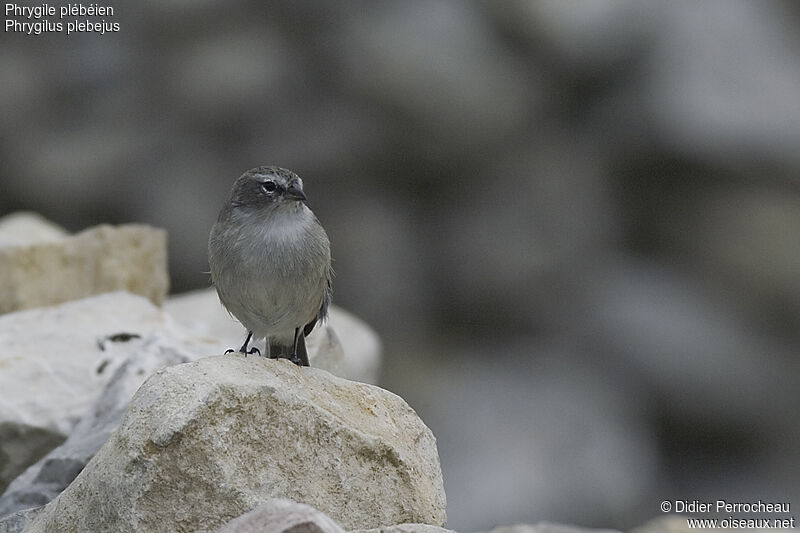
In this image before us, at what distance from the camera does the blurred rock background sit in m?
9.34

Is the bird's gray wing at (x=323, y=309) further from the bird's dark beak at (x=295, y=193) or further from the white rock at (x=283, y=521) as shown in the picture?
the white rock at (x=283, y=521)

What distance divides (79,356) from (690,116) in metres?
5.85

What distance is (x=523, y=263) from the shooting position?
9.52 meters

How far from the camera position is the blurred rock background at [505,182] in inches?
368

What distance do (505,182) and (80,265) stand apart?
423cm

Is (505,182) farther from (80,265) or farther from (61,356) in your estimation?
(61,356)

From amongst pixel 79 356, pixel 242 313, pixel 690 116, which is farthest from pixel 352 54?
pixel 242 313

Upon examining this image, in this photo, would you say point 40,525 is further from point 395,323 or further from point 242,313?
point 395,323

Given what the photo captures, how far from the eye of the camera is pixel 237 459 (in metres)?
3.21

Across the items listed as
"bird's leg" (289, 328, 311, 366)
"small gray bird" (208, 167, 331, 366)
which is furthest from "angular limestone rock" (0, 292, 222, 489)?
"small gray bird" (208, 167, 331, 366)

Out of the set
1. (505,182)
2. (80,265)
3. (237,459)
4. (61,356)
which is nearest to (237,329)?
(80,265)

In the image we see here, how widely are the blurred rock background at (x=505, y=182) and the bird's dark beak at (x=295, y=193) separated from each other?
17.6 ft

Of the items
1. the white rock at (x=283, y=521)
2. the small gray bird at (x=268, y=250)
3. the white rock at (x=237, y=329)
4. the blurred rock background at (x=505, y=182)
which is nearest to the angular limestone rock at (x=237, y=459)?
the white rock at (x=283, y=521)

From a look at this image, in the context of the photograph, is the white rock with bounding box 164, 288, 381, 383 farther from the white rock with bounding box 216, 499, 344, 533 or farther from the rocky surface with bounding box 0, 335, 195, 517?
the white rock with bounding box 216, 499, 344, 533
